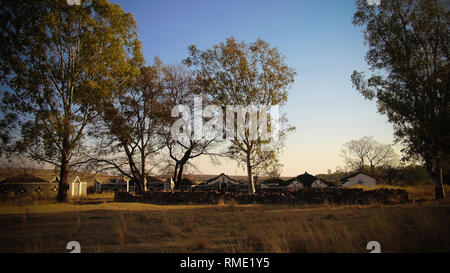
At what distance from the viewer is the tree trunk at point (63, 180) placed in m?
16.4

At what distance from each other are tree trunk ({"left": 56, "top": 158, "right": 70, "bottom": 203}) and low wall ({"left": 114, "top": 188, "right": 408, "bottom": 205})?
5215mm

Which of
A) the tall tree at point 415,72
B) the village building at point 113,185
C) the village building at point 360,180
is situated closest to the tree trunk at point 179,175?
the tall tree at point 415,72

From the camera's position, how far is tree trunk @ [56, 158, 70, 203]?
16422mm

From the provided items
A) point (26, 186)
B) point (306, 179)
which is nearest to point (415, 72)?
point (306, 179)

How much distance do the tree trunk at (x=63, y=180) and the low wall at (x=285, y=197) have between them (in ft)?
17.1

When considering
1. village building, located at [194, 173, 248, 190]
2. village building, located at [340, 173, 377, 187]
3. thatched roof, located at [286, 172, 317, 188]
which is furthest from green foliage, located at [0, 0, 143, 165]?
village building, located at [340, 173, 377, 187]

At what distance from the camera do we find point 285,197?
1862 centimetres

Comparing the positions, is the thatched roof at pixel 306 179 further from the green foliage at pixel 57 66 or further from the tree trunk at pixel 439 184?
the green foliage at pixel 57 66

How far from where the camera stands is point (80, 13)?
15969 mm

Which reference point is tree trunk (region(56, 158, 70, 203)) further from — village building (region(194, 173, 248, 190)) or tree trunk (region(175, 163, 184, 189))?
village building (region(194, 173, 248, 190))

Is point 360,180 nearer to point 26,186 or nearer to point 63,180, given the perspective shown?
point 63,180
